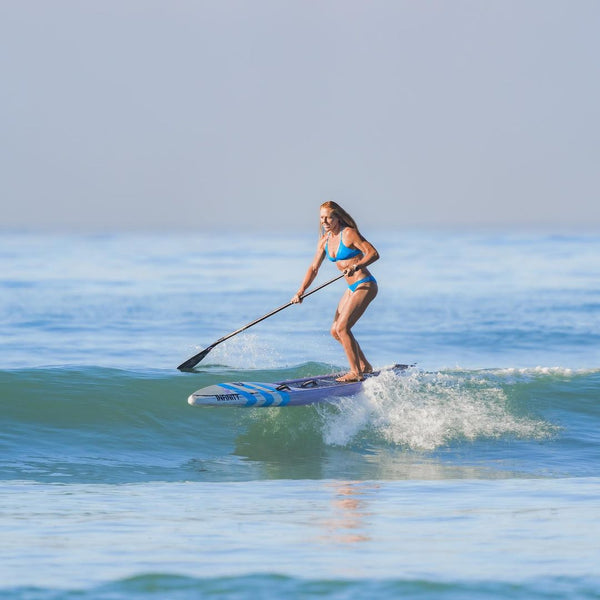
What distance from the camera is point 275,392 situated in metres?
11.6

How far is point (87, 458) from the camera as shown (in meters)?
11.3

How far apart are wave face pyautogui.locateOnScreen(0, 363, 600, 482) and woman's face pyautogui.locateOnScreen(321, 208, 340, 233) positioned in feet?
5.75

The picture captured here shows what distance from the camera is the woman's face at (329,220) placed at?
453 inches

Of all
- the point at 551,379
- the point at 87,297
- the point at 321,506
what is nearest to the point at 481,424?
the point at 551,379

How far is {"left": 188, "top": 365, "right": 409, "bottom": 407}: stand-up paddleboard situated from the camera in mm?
11211

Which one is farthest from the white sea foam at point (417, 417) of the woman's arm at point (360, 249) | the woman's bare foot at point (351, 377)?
the woman's arm at point (360, 249)

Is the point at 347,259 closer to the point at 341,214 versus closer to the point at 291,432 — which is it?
the point at 341,214

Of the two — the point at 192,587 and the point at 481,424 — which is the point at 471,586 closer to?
the point at 192,587

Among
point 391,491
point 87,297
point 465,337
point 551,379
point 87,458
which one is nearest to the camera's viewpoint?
point 391,491

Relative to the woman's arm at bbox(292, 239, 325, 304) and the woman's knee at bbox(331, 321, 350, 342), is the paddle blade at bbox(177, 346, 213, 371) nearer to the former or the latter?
the woman's arm at bbox(292, 239, 325, 304)

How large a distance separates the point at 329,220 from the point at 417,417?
2.47 m

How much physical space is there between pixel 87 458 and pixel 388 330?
1465cm

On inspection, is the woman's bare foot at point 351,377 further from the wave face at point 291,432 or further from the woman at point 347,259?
the woman at point 347,259

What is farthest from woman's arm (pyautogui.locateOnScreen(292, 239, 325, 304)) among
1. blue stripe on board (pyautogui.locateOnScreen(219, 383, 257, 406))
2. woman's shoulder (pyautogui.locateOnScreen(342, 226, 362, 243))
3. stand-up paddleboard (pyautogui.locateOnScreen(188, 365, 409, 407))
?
blue stripe on board (pyautogui.locateOnScreen(219, 383, 257, 406))
